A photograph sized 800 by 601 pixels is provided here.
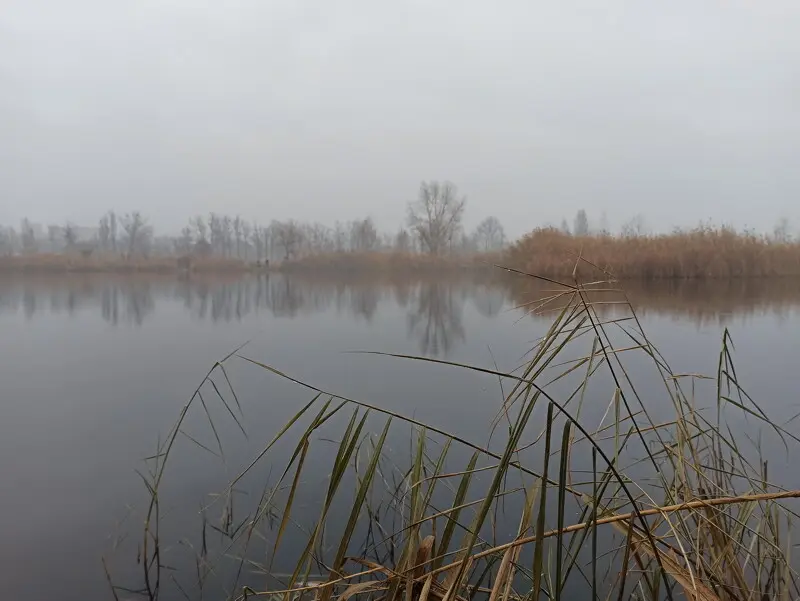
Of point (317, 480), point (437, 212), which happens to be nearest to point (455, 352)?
point (317, 480)

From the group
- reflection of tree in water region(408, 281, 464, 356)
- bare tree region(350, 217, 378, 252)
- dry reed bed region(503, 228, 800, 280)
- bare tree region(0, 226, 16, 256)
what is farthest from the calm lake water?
bare tree region(0, 226, 16, 256)

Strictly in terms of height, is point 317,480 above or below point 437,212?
below

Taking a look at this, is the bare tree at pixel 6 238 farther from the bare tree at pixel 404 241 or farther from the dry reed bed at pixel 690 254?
the dry reed bed at pixel 690 254

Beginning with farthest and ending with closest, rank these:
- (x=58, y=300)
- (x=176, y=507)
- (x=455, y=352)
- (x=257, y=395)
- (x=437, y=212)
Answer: (x=437, y=212) → (x=58, y=300) → (x=455, y=352) → (x=257, y=395) → (x=176, y=507)

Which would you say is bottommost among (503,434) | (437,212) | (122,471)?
(122,471)

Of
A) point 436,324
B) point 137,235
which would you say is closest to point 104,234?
point 137,235

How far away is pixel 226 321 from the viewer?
278 inches

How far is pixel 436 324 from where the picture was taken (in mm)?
6551

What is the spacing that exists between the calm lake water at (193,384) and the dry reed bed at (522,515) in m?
0.16

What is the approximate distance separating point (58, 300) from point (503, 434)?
36.5ft

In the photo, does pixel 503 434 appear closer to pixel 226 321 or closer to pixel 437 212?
pixel 226 321

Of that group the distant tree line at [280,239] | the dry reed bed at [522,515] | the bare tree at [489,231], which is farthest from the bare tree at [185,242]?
the dry reed bed at [522,515]

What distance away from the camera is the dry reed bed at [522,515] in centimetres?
80

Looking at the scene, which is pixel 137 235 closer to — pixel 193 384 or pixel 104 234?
pixel 104 234
